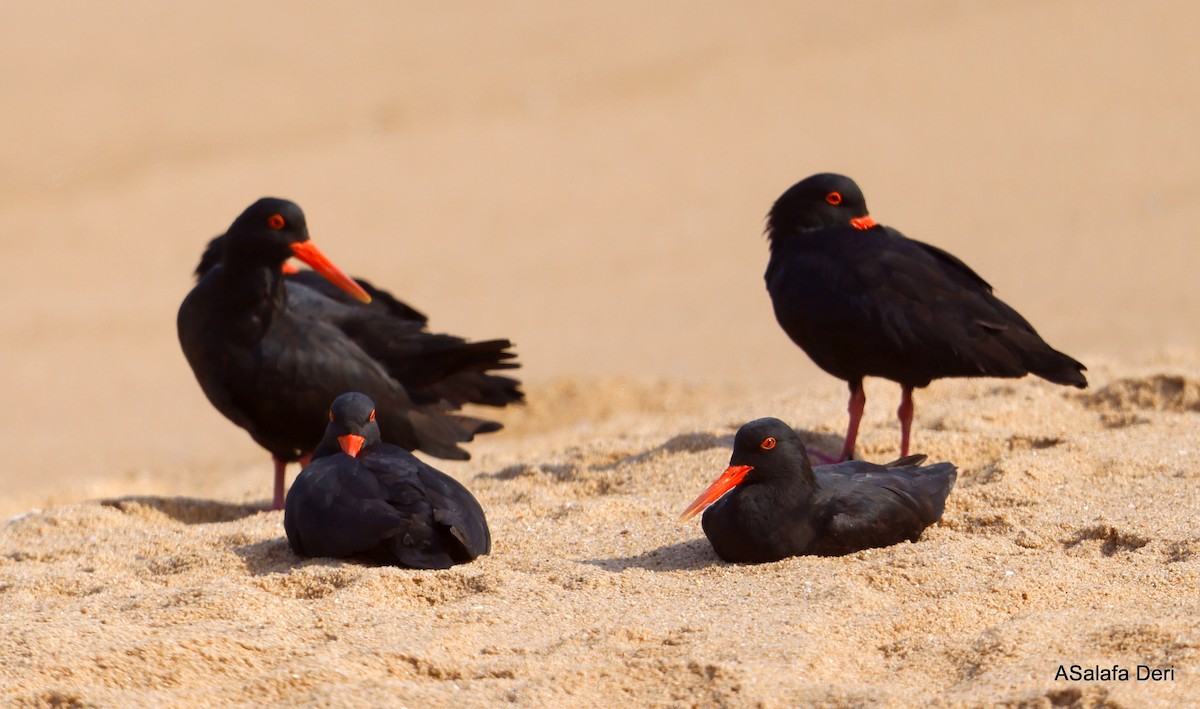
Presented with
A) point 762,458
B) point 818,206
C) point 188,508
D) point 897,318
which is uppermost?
point 818,206

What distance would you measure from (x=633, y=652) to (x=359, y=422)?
5.87 ft

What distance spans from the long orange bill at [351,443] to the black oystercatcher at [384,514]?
0.05ft

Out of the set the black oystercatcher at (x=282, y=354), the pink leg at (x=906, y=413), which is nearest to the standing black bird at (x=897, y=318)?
the pink leg at (x=906, y=413)

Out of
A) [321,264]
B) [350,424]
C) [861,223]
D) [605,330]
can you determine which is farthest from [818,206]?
[605,330]

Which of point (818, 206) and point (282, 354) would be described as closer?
point (282, 354)

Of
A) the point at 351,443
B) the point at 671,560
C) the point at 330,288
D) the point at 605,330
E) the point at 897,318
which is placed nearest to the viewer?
the point at 671,560

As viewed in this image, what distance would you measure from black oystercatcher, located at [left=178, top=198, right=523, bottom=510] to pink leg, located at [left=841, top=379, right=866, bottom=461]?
168 cm

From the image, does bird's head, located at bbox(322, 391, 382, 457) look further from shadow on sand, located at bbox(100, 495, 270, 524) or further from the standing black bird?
the standing black bird

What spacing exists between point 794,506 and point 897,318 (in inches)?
65.0

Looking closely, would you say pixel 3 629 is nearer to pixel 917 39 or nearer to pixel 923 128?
pixel 923 128

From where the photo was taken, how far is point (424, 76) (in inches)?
872

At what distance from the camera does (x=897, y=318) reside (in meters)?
6.66

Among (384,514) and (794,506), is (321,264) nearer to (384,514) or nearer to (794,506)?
(384,514)

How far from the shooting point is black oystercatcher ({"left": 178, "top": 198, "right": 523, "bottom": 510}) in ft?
23.7
